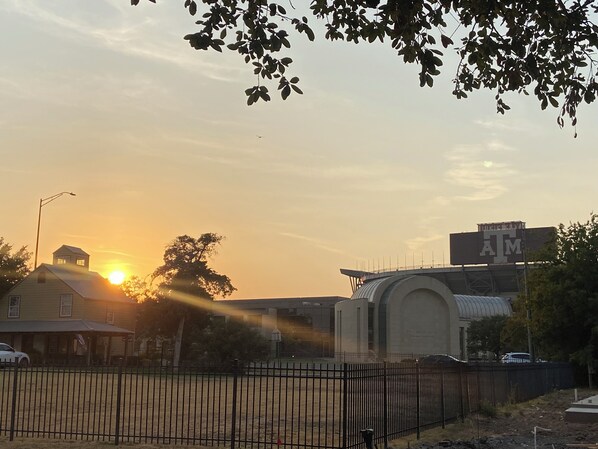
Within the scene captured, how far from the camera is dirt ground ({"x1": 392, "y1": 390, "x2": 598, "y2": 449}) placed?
13809 millimetres

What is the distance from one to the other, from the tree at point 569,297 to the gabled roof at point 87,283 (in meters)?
33.6

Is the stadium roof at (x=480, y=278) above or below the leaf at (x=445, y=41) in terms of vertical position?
above

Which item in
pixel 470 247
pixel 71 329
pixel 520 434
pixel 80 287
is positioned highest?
pixel 470 247

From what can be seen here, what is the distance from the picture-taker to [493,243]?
112750 mm

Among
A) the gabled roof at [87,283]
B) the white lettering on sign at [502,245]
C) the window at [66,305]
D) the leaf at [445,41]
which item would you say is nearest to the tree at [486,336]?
the white lettering on sign at [502,245]

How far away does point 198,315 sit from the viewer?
52531 millimetres

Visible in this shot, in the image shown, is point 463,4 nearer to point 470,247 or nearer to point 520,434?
point 520,434

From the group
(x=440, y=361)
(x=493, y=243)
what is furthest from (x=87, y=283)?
(x=493, y=243)

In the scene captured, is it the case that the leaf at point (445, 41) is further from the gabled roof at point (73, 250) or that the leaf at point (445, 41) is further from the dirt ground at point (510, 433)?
the gabled roof at point (73, 250)

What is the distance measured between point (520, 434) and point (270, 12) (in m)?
11.9

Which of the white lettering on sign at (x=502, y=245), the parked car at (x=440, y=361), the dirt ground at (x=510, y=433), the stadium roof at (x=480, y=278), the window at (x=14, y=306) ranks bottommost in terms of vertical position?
the dirt ground at (x=510, y=433)

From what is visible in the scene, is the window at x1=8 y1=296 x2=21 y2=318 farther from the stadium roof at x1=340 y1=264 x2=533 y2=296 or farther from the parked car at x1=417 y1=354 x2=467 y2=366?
the stadium roof at x1=340 y1=264 x2=533 y2=296

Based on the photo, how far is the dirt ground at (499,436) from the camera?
13266 mm

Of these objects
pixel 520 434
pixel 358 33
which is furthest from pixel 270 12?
pixel 520 434
